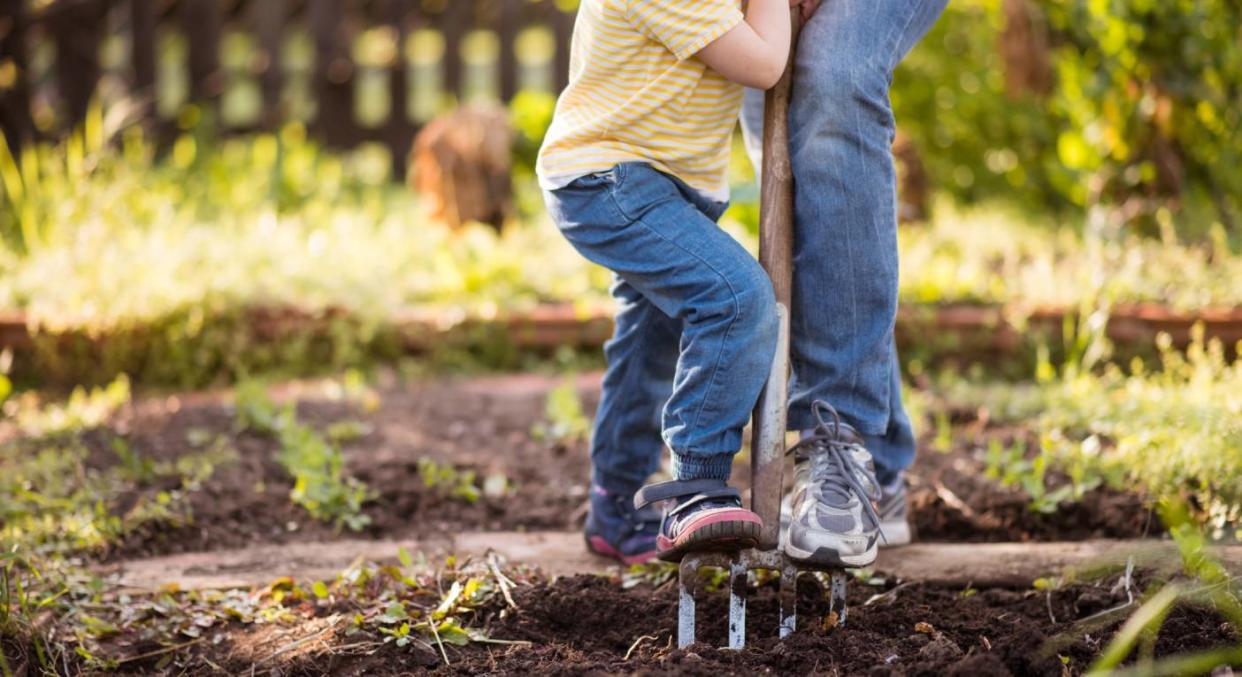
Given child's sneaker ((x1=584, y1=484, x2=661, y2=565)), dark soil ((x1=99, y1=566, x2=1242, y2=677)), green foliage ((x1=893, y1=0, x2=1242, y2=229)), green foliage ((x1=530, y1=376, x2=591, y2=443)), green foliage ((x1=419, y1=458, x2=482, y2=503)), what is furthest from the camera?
green foliage ((x1=893, y1=0, x2=1242, y2=229))

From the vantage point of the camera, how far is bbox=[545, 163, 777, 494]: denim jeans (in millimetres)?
2150

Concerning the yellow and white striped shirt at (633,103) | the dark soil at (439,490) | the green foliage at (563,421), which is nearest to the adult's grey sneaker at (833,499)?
the yellow and white striped shirt at (633,103)

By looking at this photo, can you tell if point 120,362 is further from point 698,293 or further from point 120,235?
point 698,293

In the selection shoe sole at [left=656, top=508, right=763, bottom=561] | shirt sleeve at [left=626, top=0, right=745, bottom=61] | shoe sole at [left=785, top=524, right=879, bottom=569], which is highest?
shirt sleeve at [left=626, top=0, right=745, bottom=61]

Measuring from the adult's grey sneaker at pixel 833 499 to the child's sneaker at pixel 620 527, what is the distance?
422mm

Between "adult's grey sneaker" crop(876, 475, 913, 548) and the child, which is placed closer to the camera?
the child

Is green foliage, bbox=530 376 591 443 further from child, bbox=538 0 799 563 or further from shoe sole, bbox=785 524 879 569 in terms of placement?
shoe sole, bbox=785 524 879 569

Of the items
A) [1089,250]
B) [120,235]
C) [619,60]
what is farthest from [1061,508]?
[120,235]

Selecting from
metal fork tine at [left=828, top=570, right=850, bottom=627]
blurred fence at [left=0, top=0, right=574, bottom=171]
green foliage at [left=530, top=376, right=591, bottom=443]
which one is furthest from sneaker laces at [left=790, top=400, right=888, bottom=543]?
A: blurred fence at [left=0, top=0, right=574, bottom=171]

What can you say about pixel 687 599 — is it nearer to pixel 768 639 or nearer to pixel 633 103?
pixel 768 639

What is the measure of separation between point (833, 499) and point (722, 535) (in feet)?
0.84

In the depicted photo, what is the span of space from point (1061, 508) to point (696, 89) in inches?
52.3

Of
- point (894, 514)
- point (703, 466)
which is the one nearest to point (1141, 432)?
point (894, 514)

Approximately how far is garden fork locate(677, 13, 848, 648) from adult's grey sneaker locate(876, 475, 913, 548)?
44cm
